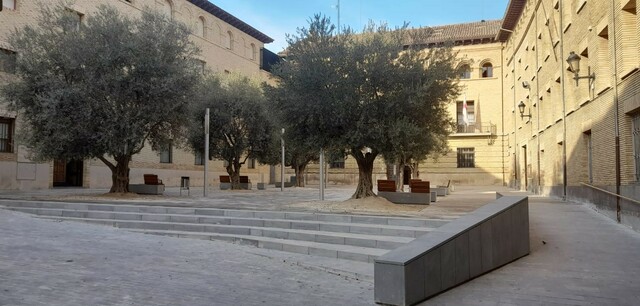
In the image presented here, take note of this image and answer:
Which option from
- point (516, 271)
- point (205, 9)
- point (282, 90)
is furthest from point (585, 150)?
point (205, 9)

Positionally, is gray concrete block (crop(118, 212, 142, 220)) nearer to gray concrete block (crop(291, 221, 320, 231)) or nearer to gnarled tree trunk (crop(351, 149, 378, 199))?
gray concrete block (crop(291, 221, 320, 231))

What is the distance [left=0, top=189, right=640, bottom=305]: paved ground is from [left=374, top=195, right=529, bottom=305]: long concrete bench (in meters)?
0.18

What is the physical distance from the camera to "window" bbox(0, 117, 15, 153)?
72.8 ft

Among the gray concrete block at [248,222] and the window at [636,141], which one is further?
the window at [636,141]

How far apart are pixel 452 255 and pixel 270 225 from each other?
18.2ft

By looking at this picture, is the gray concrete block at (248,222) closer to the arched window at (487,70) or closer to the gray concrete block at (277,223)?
the gray concrete block at (277,223)

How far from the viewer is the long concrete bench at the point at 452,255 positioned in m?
5.16

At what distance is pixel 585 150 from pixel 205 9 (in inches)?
1142

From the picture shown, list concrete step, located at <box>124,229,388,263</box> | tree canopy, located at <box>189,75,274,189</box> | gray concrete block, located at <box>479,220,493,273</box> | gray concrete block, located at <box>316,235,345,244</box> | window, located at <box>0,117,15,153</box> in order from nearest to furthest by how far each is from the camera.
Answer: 1. gray concrete block, located at <box>479,220,493,273</box>
2. concrete step, located at <box>124,229,388,263</box>
3. gray concrete block, located at <box>316,235,345,244</box>
4. window, located at <box>0,117,15,153</box>
5. tree canopy, located at <box>189,75,274,189</box>

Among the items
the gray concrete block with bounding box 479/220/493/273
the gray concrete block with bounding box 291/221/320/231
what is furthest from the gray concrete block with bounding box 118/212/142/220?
the gray concrete block with bounding box 479/220/493/273

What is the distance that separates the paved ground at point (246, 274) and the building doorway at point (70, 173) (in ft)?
57.7

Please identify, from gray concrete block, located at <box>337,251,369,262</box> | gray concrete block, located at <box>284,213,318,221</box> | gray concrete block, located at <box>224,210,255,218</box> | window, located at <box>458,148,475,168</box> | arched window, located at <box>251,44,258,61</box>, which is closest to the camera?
gray concrete block, located at <box>337,251,369,262</box>

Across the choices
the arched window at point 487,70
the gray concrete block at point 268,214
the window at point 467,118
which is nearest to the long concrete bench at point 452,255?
the gray concrete block at point 268,214

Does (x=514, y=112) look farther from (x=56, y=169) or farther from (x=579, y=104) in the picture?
(x=56, y=169)
